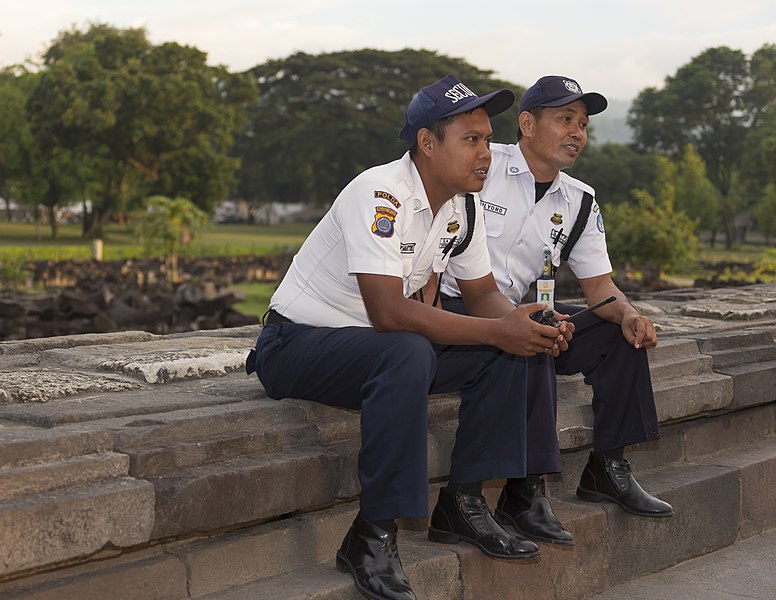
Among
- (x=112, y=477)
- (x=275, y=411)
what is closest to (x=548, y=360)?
(x=275, y=411)

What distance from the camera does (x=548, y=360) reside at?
134 inches

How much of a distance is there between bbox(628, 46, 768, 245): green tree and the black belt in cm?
6253

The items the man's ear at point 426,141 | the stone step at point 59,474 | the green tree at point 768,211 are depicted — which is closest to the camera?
the stone step at point 59,474

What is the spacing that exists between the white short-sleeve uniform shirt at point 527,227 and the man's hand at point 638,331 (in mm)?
418

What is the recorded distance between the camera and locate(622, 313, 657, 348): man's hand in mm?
3684

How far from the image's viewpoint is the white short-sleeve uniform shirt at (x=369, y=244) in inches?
122

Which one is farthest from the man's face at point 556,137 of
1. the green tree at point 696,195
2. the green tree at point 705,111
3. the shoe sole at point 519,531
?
the green tree at point 705,111

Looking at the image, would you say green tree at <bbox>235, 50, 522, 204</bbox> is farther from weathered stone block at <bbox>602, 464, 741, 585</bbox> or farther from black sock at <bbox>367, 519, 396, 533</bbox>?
black sock at <bbox>367, 519, 396, 533</bbox>

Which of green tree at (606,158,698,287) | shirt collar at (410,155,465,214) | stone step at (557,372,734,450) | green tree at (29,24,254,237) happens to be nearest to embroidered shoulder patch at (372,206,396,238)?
shirt collar at (410,155,465,214)

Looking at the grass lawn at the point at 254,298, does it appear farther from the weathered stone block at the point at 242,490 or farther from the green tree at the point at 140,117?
the green tree at the point at 140,117

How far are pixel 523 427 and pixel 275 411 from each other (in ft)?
2.31

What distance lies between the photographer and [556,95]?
4.11 m

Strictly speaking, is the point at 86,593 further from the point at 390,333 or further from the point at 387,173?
the point at 387,173

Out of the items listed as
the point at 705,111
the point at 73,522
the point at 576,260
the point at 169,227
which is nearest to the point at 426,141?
the point at 576,260
